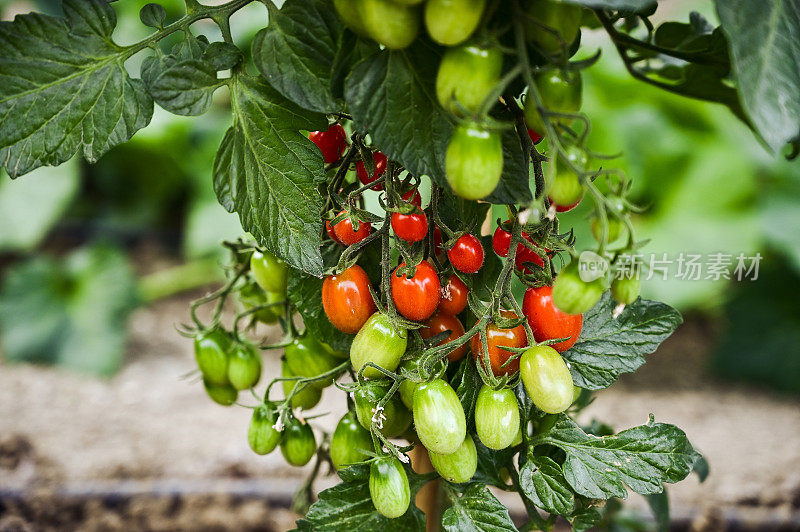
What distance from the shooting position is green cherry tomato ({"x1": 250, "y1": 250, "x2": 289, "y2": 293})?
0.49 m

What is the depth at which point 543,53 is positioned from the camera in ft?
1.12

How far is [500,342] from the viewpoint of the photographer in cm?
41

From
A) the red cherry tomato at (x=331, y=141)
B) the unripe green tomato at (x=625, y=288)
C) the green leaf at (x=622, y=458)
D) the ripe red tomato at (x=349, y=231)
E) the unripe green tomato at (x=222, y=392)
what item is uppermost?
the red cherry tomato at (x=331, y=141)

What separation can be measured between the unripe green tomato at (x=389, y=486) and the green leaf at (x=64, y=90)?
0.84ft

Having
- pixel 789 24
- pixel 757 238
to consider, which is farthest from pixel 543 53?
pixel 757 238

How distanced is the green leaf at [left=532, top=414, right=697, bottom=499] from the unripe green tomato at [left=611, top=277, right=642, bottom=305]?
138 millimetres

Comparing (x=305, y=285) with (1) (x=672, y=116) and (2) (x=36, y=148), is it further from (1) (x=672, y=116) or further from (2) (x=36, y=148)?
(1) (x=672, y=116)

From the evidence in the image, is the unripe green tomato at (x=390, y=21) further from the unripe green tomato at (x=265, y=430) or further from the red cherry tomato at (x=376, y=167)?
the unripe green tomato at (x=265, y=430)

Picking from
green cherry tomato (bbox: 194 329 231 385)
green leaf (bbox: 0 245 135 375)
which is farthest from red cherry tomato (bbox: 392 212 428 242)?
green leaf (bbox: 0 245 135 375)

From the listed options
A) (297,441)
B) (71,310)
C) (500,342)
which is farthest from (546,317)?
(71,310)

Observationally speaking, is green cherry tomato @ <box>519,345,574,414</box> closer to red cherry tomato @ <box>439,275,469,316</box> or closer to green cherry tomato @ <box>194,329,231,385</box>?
red cherry tomato @ <box>439,275,469,316</box>

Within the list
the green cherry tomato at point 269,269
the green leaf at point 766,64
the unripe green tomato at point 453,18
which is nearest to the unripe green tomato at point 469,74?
the unripe green tomato at point 453,18

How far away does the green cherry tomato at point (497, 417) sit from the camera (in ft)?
1.26

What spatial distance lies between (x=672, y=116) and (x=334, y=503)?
5.35 feet
